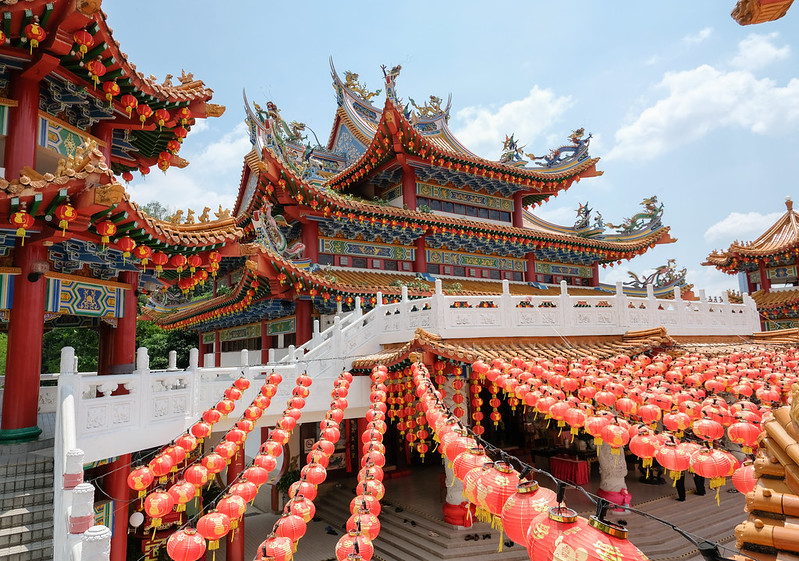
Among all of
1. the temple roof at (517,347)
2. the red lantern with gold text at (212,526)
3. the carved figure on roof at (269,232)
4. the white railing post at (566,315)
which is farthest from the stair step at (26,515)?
the white railing post at (566,315)

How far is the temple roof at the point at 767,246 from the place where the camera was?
21984 millimetres

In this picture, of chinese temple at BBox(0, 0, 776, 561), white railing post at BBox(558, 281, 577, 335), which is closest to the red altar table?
chinese temple at BBox(0, 0, 776, 561)

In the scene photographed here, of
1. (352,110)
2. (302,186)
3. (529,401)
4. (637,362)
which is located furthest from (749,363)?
(352,110)

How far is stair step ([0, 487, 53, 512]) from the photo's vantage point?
16.9 feet

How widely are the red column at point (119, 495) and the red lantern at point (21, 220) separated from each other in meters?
3.37

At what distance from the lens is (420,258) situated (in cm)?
1617

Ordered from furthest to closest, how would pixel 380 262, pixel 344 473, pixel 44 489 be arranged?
pixel 380 262 → pixel 344 473 → pixel 44 489

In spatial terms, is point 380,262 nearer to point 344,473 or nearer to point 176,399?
point 344,473

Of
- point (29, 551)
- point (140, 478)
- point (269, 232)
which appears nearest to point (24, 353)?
point (140, 478)

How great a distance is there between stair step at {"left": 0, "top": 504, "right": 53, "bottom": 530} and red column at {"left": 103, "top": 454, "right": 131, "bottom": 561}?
1.60m

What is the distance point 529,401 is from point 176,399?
17.1ft

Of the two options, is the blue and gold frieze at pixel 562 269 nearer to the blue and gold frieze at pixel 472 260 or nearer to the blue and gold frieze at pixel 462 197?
the blue and gold frieze at pixel 472 260

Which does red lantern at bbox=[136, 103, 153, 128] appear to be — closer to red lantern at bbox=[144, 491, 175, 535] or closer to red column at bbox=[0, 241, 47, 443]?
red column at bbox=[0, 241, 47, 443]

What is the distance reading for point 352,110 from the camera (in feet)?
63.3
